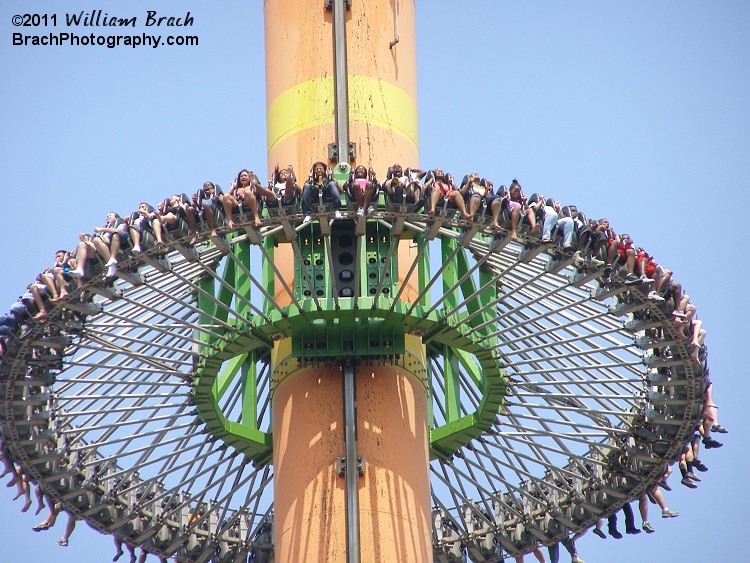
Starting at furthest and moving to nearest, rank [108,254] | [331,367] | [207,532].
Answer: [207,532]
[331,367]
[108,254]

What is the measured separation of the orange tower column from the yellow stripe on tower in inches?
1.1

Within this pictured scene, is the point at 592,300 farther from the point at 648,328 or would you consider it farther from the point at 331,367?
the point at 331,367

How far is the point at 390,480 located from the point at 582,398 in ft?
19.5

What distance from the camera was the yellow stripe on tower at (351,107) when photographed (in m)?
59.5

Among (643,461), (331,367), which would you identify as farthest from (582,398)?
(331,367)

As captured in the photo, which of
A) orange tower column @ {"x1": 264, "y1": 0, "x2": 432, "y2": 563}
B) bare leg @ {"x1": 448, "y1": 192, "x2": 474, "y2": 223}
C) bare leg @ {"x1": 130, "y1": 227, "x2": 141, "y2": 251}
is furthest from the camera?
orange tower column @ {"x1": 264, "y1": 0, "x2": 432, "y2": 563}

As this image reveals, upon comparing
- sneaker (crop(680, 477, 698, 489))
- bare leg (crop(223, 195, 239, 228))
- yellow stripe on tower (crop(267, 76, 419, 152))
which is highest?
yellow stripe on tower (crop(267, 76, 419, 152))

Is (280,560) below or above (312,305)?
below

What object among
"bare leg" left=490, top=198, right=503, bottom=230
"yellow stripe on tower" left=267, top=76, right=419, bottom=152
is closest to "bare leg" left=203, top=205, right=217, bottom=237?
"bare leg" left=490, top=198, right=503, bottom=230

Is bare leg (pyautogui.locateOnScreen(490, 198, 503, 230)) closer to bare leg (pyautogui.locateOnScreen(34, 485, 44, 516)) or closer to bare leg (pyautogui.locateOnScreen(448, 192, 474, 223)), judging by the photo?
bare leg (pyautogui.locateOnScreen(448, 192, 474, 223))

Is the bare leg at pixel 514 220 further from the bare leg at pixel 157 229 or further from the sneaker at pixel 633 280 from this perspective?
the bare leg at pixel 157 229

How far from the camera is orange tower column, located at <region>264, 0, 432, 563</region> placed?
5566 centimetres

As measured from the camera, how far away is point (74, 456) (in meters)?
58.6

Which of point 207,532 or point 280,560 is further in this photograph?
point 207,532
